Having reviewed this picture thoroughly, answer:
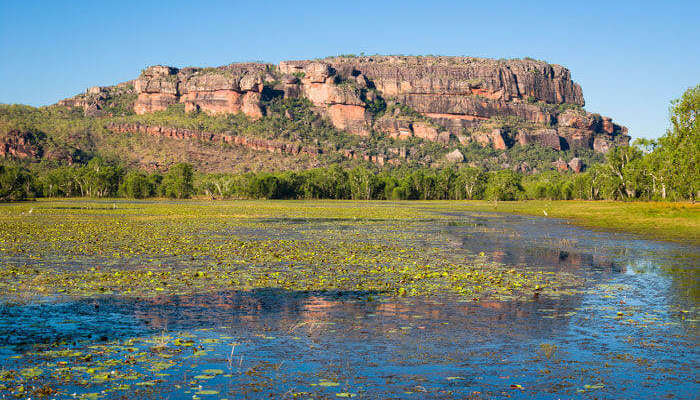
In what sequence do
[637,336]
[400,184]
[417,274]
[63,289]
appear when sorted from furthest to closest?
[400,184] → [417,274] → [63,289] → [637,336]

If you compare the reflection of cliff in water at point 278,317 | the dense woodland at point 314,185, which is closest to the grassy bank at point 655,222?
the reflection of cliff in water at point 278,317

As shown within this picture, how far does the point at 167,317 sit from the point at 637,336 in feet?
35.8

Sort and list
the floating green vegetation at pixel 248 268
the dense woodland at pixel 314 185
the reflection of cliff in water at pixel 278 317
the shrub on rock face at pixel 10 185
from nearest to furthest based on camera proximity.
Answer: the reflection of cliff in water at pixel 278 317
the floating green vegetation at pixel 248 268
the shrub on rock face at pixel 10 185
the dense woodland at pixel 314 185

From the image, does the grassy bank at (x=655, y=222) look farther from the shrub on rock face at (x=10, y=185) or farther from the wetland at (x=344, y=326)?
the shrub on rock face at (x=10, y=185)

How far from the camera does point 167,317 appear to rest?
14.6m

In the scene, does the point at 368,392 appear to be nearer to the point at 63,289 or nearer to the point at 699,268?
the point at 63,289

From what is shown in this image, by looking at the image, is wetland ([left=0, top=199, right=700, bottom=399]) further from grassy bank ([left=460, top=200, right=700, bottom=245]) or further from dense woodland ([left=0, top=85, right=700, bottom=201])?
dense woodland ([left=0, top=85, right=700, bottom=201])

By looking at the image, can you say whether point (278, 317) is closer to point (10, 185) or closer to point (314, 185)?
point (10, 185)

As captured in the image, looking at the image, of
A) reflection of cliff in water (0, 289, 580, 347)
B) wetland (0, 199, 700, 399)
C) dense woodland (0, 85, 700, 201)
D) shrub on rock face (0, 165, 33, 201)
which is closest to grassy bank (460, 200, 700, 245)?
wetland (0, 199, 700, 399)

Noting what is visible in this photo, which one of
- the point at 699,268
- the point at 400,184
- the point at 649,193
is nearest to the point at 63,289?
the point at 699,268

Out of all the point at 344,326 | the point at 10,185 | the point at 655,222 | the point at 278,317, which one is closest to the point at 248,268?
the point at 278,317

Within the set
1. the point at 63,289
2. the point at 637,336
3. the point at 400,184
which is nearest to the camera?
the point at 637,336

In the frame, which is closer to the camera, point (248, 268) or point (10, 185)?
point (248, 268)

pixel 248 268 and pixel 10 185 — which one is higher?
pixel 10 185
